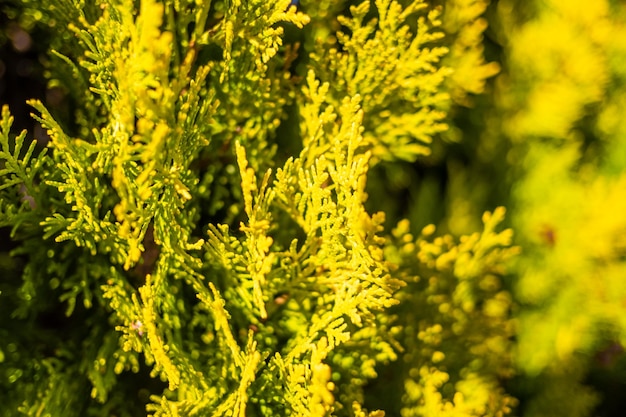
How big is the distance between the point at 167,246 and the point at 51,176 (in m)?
0.47

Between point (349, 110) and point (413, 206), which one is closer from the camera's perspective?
point (349, 110)

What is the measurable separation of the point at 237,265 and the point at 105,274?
1.53 feet

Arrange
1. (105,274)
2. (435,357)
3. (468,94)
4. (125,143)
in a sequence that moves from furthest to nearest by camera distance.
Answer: (468,94) < (435,357) < (105,274) < (125,143)

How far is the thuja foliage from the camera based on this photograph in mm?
1624

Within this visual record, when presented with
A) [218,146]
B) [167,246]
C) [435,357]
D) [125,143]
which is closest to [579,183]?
[435,357]

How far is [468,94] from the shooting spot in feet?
10.3

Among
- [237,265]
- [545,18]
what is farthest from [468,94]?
[237,265]

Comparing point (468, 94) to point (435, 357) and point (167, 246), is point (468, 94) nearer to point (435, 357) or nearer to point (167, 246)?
point (435, 357)

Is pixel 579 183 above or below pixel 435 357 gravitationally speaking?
above

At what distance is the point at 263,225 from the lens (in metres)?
1.62

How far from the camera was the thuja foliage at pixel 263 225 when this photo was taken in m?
1.62

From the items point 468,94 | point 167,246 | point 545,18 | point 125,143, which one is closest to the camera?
point 125,143

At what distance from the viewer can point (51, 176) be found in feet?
5.91

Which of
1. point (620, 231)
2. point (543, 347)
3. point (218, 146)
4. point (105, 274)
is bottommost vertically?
point (105, 274)
